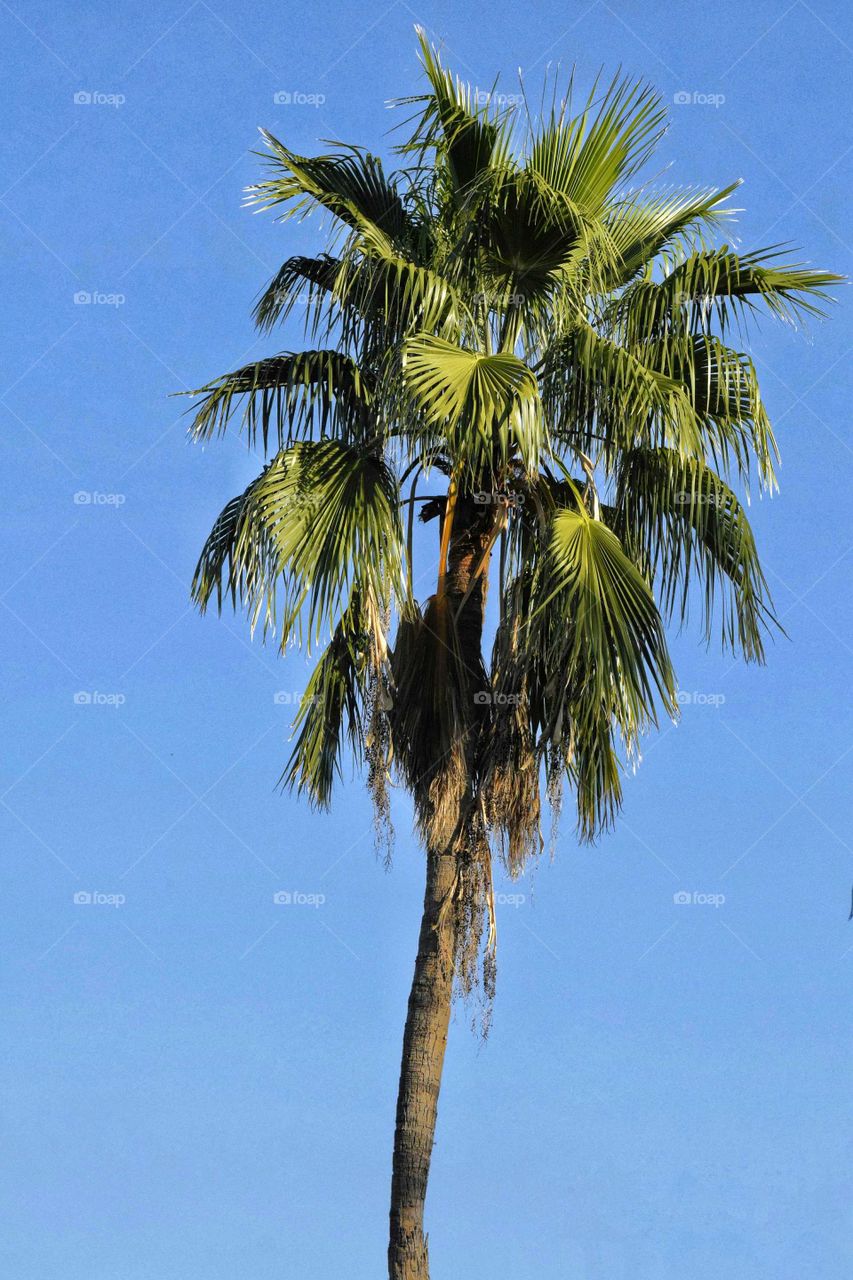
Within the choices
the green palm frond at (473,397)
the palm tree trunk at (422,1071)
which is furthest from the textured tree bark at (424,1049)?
the green palm frond at (473,397)

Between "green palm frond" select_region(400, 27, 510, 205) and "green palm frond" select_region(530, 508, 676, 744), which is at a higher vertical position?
"green palm frond" select_region(400, 27, 510, 205)

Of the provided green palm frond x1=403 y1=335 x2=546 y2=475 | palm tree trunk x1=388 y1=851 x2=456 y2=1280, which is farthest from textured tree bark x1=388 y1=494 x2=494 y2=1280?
green palm frond x1=403 y1=335 x2=546 y2=475

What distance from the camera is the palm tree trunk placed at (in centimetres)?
1037

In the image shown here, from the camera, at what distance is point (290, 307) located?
1207 cm

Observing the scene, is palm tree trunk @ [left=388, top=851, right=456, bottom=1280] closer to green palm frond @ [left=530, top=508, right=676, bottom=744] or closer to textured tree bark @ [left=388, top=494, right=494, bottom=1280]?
textured tree bark @ [left=388, top=494, right=494, bottom=1280]

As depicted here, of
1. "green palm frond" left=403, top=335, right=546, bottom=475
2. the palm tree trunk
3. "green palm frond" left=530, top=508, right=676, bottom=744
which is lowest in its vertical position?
Answer: the palm tree trunk

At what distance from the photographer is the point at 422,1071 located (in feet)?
35.1

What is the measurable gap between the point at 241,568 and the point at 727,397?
3348 mm

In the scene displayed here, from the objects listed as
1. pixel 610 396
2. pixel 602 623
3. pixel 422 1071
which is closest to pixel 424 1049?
pixel 422 1071

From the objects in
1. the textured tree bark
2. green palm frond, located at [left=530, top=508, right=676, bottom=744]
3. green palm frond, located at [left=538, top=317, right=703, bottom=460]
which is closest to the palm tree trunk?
the textured tree bark

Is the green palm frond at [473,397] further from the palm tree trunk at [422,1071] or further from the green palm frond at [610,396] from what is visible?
the palm tree trunk at [422,1071]

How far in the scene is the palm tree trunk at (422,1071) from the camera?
1037 cm

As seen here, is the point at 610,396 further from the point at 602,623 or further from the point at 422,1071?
the point at 422,1071

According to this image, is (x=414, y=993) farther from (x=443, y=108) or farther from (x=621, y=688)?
(x=443, y=108)
